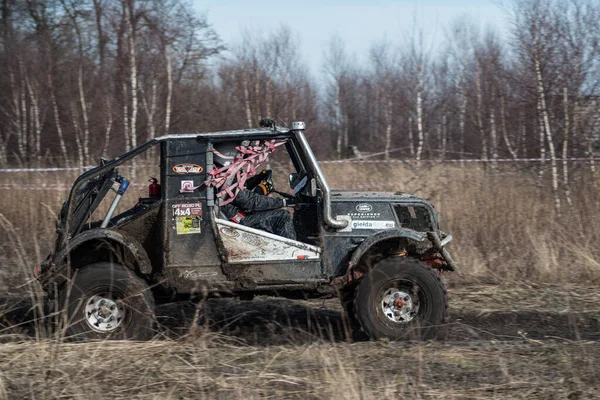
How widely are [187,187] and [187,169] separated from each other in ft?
0.53

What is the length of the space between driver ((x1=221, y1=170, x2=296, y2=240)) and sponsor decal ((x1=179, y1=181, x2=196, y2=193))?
0.39 metres

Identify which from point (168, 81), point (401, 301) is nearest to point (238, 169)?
point (401, 301)

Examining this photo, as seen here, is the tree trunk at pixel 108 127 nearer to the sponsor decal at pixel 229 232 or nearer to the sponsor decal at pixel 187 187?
the sponsor decal at pixel 187 187

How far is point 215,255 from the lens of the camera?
235 inches

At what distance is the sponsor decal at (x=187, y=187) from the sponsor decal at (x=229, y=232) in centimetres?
43

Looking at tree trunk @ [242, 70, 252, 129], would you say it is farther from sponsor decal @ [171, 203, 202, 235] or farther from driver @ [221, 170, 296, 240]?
sponsor decal @ [171, 203, 202, 235]

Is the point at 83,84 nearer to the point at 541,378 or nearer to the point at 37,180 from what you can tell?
the point at 37,180

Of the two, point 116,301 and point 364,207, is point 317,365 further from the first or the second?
point 116,301

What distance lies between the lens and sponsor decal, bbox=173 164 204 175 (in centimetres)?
597

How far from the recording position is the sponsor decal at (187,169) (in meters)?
5.97

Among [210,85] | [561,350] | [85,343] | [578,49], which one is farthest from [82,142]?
[561,350]

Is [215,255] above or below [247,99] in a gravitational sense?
below

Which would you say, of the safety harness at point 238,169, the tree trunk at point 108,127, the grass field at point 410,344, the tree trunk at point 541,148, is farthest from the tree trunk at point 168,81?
the safety harness at point 238,169

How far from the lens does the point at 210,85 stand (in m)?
23.8
